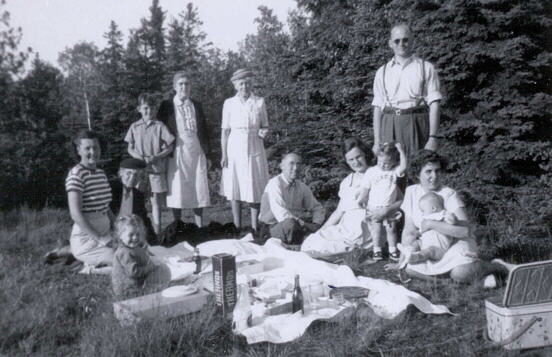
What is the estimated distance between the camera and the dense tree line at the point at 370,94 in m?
7.45

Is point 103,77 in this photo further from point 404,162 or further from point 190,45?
point 404,162

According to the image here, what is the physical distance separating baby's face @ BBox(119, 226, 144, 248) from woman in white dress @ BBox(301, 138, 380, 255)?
181 cm

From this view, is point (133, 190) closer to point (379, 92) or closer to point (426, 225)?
point (379, 92)

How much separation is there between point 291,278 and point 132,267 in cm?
123

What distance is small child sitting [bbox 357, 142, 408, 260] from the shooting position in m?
4.74

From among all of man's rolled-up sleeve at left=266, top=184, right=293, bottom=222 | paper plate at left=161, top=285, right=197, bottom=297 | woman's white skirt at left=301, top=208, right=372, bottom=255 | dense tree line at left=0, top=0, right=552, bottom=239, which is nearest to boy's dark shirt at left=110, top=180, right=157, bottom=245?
man's rolled-up sleeve at left=266, top=184, right=293, bottom=222

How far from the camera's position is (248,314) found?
3.07 metres

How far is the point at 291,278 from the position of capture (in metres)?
4.03

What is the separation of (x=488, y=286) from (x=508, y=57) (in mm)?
4792

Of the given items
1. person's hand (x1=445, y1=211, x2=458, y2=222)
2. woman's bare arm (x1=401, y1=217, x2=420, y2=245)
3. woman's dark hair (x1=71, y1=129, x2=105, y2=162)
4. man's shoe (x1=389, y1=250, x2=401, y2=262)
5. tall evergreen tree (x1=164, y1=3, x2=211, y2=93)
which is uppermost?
tall evergreen tree (x1=164, y1=3, x2=211, y2=93)

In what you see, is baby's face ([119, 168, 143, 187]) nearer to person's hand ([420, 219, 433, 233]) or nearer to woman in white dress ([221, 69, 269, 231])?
woman in white dress ([221, 69, 269, 231])

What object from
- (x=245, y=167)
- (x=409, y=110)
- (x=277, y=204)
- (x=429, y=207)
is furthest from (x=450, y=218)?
(x=245, y=167)

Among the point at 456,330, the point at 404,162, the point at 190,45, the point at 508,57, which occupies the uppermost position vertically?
the point at 190,45

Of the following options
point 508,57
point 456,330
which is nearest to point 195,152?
point 456,330
